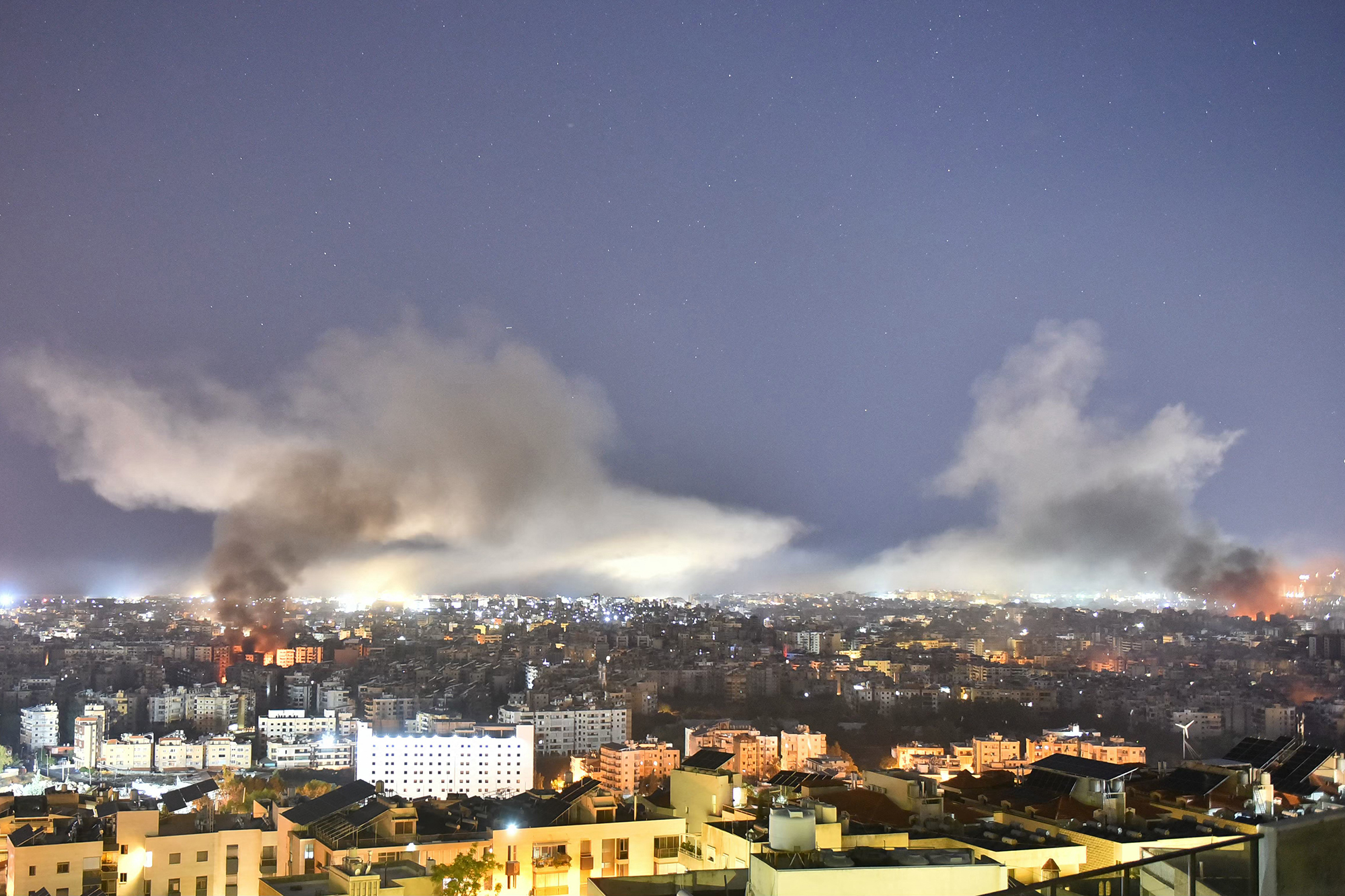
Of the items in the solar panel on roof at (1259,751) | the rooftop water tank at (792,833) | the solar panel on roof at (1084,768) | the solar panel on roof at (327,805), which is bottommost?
the solar panel on roof at (327,805)

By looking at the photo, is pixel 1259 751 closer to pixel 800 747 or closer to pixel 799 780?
pixel 799 780

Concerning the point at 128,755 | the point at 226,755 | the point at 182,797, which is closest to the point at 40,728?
the point at 128,755

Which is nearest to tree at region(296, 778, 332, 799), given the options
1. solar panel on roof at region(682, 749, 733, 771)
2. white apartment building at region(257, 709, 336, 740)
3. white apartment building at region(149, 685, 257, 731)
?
solar panel on roof at region(682, 749, 733, 771)

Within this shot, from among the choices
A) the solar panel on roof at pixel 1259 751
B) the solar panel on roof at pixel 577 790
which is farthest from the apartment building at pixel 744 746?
the solar panel on roof at pixel 577 790

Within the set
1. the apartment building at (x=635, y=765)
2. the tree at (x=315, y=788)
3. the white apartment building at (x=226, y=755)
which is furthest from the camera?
Result: the white apartment building at (x=226, y=755)

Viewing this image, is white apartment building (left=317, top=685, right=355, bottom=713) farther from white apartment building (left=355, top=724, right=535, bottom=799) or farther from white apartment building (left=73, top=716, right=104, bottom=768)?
white apartment building (left=355, top=724, right=535, bottom=799)

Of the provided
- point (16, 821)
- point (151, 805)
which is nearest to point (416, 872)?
point (151, 805)

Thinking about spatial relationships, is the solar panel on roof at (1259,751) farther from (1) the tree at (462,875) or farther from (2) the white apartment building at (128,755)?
(2) the white apartment building at (128,755)
